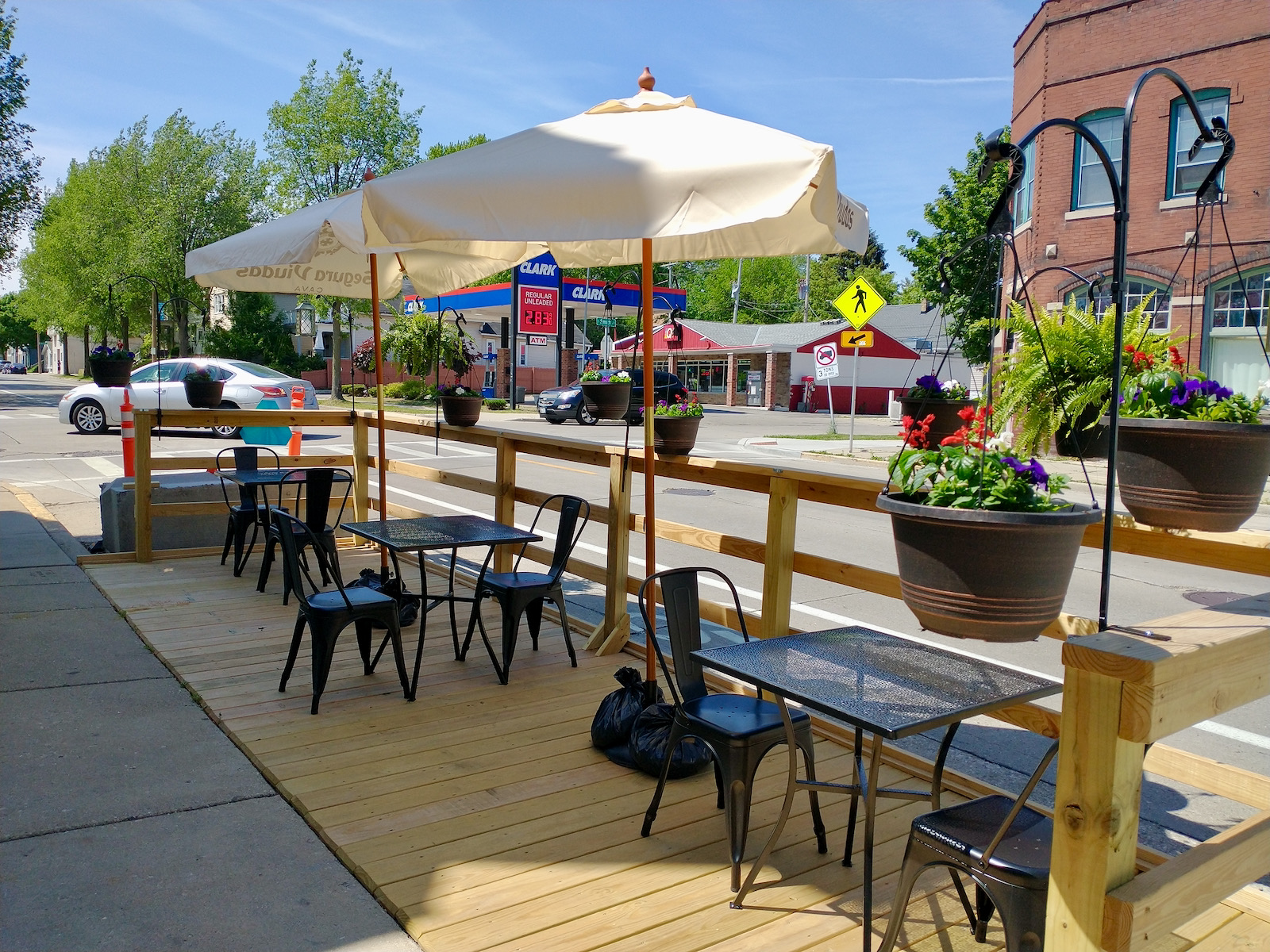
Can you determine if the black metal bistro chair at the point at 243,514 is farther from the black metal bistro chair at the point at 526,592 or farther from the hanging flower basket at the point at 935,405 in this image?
the hanging flower basket at the point at 935,405

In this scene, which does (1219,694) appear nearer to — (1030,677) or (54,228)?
(1030,677)

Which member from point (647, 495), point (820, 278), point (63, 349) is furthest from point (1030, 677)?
point (63, 349)

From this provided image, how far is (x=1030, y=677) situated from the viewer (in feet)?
8.65

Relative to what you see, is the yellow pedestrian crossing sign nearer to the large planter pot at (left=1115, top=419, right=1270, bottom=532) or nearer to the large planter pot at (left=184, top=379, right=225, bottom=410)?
the large planter pot at (left=184, top=379, right=225, bottom=410)

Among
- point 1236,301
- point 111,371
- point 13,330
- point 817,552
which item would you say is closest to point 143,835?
point 111,371

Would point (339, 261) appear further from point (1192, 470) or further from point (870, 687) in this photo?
point (1192, 470)

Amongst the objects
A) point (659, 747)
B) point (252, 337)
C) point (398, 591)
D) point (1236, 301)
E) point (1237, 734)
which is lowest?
point (1237, 734)

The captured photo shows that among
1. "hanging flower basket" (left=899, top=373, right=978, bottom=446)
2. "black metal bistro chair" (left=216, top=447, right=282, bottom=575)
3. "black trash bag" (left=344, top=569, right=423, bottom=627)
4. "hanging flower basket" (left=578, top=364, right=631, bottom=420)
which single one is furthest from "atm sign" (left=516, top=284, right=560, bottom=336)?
"hanging flower basket" (left=899, top=373, right=978, bottom=446)

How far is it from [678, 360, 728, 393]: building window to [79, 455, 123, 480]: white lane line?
33181 millimetres

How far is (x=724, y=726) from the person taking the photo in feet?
9.61

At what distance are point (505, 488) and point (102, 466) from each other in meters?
10.8

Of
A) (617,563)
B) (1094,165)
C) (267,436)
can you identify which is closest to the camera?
(617,563)

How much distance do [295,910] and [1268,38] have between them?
19388 millimetres

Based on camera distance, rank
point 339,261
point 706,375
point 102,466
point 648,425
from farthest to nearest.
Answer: point 706,375 < point 102,466 < point 339,261 < point 648,425
